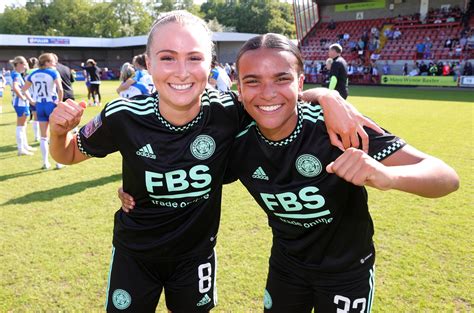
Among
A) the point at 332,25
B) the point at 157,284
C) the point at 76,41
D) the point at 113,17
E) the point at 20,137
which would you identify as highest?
the point at 113,17

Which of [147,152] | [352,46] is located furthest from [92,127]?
[352,46]

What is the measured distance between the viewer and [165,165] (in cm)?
215

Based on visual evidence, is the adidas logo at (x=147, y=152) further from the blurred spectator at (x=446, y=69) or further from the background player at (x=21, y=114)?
the blurred spectator at (x=446, y=69)

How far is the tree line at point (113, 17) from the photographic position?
71750 millimetres

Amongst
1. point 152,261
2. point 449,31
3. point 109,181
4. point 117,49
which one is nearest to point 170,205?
point 152,261

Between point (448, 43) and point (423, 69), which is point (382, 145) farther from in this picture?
point (448, 43)

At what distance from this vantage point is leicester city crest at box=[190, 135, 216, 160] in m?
2.18

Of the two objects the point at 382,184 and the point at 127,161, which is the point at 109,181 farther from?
the point at 382,184

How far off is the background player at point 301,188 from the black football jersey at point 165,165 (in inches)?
9.2

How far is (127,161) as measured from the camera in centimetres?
225

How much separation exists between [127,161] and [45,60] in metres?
6.69

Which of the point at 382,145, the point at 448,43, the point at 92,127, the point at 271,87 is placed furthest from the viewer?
the point at 448,43

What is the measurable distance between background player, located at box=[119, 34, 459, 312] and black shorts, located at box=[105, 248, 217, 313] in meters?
0.49

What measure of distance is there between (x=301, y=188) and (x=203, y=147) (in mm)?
616
